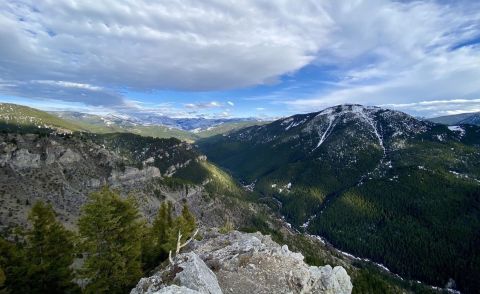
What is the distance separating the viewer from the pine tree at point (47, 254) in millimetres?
49750

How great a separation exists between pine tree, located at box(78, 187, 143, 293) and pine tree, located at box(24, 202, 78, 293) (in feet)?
16.6

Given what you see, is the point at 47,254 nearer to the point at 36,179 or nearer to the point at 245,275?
the point at 245,275

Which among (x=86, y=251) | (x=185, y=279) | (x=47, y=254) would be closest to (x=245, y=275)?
(x=185, y=279)

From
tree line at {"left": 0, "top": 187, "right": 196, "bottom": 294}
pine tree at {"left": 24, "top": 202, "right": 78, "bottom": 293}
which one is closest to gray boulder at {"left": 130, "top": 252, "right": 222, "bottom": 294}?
tree line at {"left": 0, "top": 187, "right": 196, "bottom": 294}

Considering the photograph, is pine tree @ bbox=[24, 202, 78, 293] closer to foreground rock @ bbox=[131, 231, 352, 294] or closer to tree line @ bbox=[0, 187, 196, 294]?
tree line @ bbox=[0, 187, 196, 294]

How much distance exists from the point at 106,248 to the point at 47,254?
11.4 metres

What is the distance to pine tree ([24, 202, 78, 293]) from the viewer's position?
49.8 meters

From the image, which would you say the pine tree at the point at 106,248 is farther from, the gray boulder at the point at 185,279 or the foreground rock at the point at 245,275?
the gray boulder at the point at 185,279

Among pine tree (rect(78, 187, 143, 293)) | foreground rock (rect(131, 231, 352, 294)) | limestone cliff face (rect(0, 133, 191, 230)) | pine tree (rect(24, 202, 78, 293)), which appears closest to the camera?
foreground rock (rect(131, 231, 352, 294))

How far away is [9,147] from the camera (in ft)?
561

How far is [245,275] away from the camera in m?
38.9

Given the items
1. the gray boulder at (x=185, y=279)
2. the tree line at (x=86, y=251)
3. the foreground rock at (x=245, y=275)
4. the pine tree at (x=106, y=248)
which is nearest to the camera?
the gray boulder at (x=185, y=279)

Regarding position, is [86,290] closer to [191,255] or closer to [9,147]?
[191,255]

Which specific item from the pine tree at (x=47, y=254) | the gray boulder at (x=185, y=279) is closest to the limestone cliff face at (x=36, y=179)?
the pine tree at (x=47, y=254)
